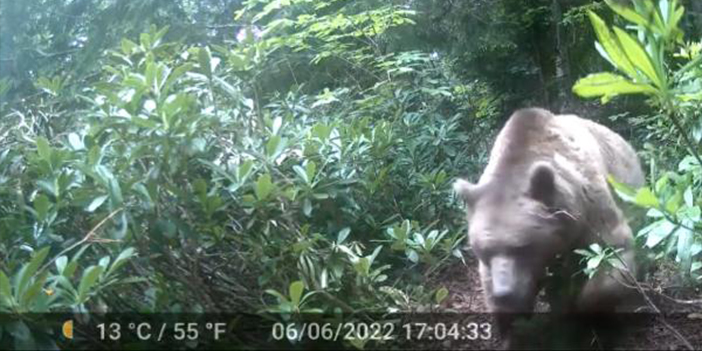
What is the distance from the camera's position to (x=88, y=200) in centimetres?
227

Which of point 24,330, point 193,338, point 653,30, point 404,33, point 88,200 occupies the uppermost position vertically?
point 653,30

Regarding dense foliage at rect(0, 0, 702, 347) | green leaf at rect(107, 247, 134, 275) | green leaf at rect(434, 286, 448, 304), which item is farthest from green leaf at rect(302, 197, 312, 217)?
green leaf at rect(107, 247, 134, 275)

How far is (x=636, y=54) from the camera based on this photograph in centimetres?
203

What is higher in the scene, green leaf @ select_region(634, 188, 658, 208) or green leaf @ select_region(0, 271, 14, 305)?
green leaf @ select_region(634, 188, 658, 208)

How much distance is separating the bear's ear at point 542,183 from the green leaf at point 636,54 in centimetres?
58

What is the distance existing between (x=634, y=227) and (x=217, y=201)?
4.83 feet

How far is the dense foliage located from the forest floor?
0.12m

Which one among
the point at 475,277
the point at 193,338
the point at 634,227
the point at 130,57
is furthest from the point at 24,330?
the point at 634,227

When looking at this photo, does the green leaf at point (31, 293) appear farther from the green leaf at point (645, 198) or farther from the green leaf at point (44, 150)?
the green leaf at point (645, 198)

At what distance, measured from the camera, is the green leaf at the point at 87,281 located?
1.99 metres

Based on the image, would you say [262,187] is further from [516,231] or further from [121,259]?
[516,231]

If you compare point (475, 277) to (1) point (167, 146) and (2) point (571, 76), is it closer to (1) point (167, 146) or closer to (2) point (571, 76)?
(2) point (571, 76)

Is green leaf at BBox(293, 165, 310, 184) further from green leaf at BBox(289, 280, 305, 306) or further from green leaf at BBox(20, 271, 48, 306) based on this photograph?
green leaf at BBox(20, 271, 48, 306)

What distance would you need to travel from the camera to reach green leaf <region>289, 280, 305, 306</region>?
223cm
